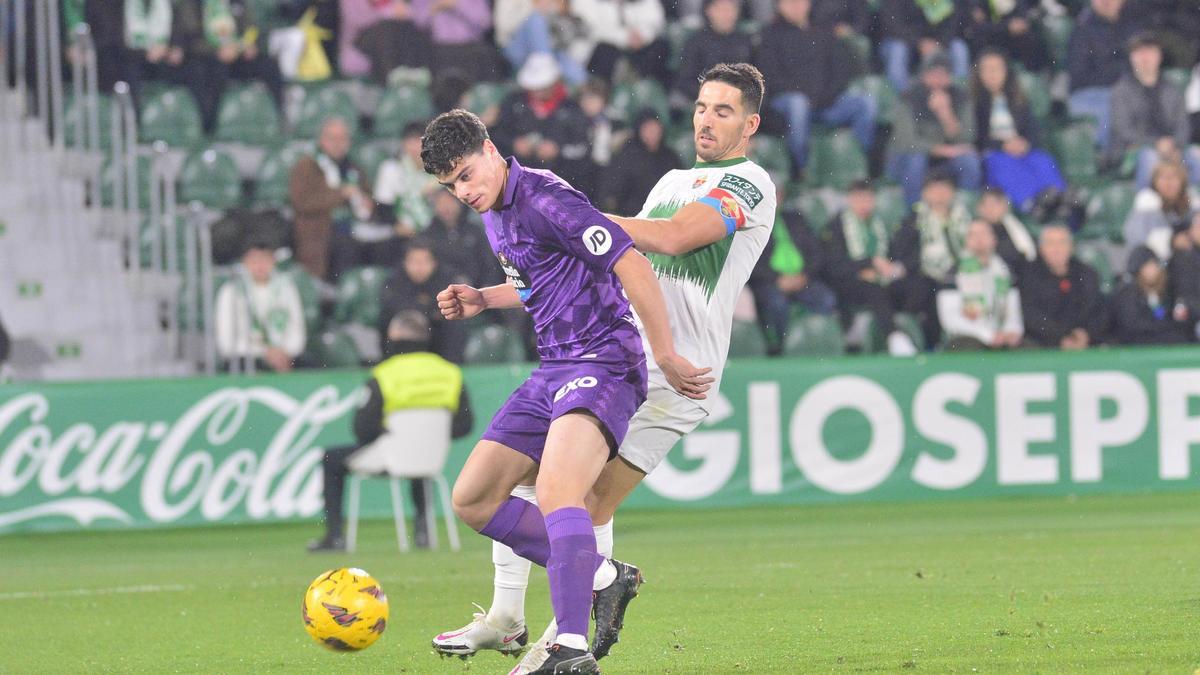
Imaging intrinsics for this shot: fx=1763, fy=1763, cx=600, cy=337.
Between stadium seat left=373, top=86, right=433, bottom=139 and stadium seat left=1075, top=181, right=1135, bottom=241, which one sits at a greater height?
stadium seat left=373, top=86, right=433, bottom=139

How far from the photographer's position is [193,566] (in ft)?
38.3

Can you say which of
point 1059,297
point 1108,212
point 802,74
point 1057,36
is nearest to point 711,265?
point 1059,297

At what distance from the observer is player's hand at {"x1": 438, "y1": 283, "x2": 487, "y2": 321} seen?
21.8ft

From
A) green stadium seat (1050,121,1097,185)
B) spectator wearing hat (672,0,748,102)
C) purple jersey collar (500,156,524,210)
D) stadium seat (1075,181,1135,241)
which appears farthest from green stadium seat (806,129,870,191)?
purple jersey collar (500,156,524,210)

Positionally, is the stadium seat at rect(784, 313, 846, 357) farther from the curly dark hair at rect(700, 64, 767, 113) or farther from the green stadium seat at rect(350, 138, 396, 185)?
the curly dark hair at rect(700, 64, 767, 113)

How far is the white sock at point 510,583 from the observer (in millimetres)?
6422

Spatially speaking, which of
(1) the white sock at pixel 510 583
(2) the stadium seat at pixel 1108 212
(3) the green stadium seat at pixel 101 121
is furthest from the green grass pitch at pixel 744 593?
(3) the green stadium seat at pixel 101 121

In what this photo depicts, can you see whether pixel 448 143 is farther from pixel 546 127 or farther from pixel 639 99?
pixel 639 99

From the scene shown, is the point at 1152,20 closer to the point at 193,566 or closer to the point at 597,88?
the point at 597,88

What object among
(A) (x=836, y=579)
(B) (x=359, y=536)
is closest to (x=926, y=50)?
(B) (x=359, y=536)

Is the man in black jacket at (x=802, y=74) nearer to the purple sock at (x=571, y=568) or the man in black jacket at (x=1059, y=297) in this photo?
the man in black jacket at (x=1059, y=297)

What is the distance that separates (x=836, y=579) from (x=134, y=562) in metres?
5.10

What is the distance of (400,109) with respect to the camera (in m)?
17.9

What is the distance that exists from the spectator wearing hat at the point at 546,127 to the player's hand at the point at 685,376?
34.2 ft
